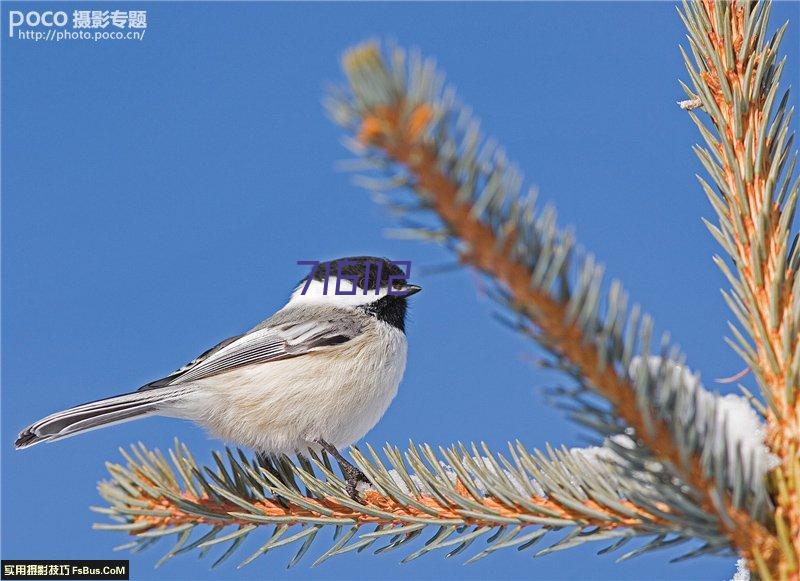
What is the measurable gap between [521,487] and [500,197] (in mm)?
698

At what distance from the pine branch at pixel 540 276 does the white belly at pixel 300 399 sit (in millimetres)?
1786

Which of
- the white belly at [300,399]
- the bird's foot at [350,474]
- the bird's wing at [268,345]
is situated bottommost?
the bird's foot at [350,474]

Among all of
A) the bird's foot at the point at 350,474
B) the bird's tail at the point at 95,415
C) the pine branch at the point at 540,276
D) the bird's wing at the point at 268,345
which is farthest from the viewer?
the bird's wing at the point at 268,345

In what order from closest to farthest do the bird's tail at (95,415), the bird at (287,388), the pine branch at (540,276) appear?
the pine branch at (540,276) < the bird's tail at (95,415) < the bird at (287,388)

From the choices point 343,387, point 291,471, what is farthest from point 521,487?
point 343,387

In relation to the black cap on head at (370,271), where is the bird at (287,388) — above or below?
below

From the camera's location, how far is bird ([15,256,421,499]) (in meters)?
2.54

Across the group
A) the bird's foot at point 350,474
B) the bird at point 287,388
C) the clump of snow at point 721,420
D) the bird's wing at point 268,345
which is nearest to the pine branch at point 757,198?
the clump of snow at point 721,420

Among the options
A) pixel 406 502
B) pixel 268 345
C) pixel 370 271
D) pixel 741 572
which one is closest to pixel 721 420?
pixel 741 572

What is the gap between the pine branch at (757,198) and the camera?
1.04 m

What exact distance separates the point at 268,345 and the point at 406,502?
1564 millimetres

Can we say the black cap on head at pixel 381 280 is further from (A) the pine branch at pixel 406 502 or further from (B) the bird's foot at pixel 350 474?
(A) the pine branch at pixel 406 502

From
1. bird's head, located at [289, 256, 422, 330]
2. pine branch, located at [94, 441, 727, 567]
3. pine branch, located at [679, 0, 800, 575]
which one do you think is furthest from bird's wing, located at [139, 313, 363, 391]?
pine branch, located at [679, 0, 800, 575]

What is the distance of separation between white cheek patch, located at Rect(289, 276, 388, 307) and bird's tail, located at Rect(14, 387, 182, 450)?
2.62 ft
